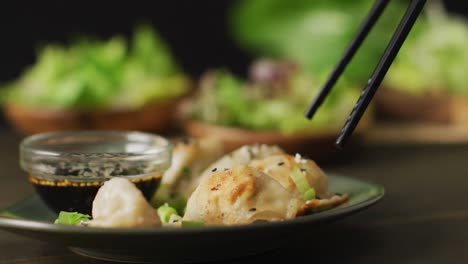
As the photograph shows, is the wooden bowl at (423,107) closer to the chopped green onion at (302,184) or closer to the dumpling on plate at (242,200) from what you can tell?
the chopped green onion at (302,184)

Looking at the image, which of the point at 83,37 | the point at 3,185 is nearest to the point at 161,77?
the point at 3,185

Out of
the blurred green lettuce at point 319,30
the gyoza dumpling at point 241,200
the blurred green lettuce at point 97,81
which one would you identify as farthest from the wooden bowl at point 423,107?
the gyoza dumpling at point 241,200

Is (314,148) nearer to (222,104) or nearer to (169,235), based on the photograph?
(222,104)

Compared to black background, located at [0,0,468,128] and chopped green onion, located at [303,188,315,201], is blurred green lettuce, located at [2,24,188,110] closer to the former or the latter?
black background, located at [0,0,468,128]

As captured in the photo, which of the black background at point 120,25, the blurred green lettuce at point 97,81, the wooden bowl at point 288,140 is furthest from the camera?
the black background at point 120,25

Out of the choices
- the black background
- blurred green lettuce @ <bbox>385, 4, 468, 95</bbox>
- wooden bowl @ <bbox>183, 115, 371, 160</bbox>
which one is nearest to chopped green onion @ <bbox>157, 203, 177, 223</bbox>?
wooden bowl @ <bbox>183, 115, 371, 160</bbox>

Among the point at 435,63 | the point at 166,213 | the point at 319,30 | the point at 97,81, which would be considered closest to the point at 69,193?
the point at 166,213
